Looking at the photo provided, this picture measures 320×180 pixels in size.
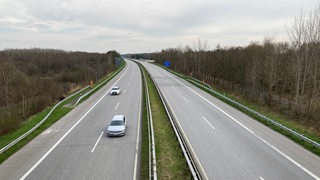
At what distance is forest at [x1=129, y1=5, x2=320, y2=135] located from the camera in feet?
99.7

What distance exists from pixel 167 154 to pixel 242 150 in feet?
14.5

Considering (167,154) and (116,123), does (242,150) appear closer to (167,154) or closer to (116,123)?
(167,154)

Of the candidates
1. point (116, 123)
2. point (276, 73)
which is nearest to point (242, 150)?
point (116, 123)

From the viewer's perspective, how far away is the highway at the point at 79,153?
12.9 metres

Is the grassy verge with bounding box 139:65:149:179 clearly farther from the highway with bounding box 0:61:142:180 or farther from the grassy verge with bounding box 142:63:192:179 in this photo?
the grassy verge with bounding box 142:63:192:179

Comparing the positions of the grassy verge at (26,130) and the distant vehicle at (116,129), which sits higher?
the distant vehicle at (116,129)

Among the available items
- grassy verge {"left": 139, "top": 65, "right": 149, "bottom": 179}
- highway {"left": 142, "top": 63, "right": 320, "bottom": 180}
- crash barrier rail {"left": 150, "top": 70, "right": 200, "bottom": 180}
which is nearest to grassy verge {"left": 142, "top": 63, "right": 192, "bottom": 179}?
crash barrier rail {"left": 150, "top": 70, "right": 200, "bottom": 180}

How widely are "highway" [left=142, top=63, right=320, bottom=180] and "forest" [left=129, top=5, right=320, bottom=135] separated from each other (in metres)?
5.56

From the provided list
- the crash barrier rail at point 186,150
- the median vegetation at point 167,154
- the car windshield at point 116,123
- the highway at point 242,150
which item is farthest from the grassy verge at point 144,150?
the highway at point 242,150

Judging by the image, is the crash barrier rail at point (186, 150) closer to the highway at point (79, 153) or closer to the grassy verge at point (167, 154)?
the grassy verge at point (167, 154)

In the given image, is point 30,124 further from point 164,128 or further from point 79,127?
point 164,128

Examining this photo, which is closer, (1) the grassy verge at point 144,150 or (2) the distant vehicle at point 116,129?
(1) the grassy verge at point 144,150

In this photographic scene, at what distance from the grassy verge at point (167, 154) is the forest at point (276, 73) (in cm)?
1149

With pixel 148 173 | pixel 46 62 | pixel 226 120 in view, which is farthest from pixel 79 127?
pixel 46 62
